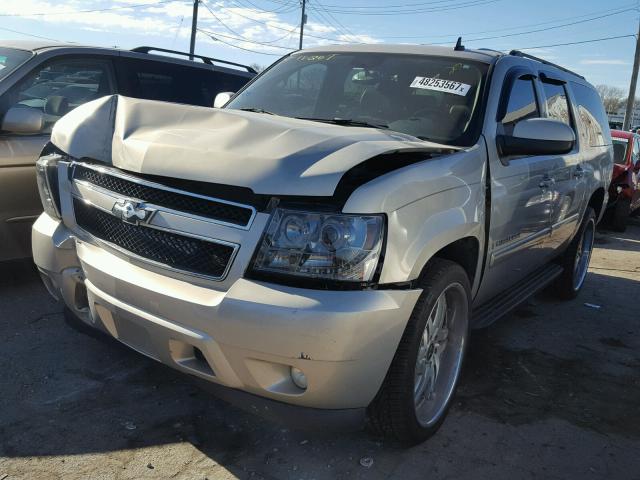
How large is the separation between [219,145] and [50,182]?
1066 millimetres

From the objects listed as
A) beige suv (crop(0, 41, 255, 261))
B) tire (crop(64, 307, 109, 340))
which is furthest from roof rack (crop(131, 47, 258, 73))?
tire (crop(64, 307, 109, 340))

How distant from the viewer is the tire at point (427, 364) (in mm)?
2514

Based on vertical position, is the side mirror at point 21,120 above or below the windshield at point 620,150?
above

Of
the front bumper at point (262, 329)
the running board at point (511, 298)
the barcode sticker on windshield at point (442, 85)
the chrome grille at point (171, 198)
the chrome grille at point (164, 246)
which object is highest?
the barcode sticker on windshield at point (442, 85)

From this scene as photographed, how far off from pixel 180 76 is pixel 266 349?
422 centimetres

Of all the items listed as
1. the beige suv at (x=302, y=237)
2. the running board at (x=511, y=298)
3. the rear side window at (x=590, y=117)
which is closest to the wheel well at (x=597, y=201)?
the rear side window at (x=590, y=117)

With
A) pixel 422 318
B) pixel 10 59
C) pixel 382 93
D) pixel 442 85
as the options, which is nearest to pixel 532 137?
pixel 442 85

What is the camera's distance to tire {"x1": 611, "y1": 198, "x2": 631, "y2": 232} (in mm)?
10047

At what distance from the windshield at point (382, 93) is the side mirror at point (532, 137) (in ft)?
0.69

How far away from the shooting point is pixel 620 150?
10.3 m

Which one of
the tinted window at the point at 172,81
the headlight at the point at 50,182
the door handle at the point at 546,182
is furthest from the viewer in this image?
the tinted window at the point at 172,81

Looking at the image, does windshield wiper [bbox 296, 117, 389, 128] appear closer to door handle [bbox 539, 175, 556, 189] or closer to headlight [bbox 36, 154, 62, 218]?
door handle [bbox 539, 175, 556, 189]

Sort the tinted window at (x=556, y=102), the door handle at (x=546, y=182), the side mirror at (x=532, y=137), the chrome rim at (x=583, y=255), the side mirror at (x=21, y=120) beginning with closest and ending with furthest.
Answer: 1. the side mirror at (x=532, y=137)
2. the door handle at (x=546, y=182)
3. the side mirror at (x=21, y=120)
4. the tinted window at (x=556, y=102)
5. the chrome rim at (x=583, y=255)

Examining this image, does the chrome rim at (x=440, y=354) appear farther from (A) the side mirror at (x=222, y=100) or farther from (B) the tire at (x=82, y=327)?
(A) the side mirror at (x=222, y=100)
